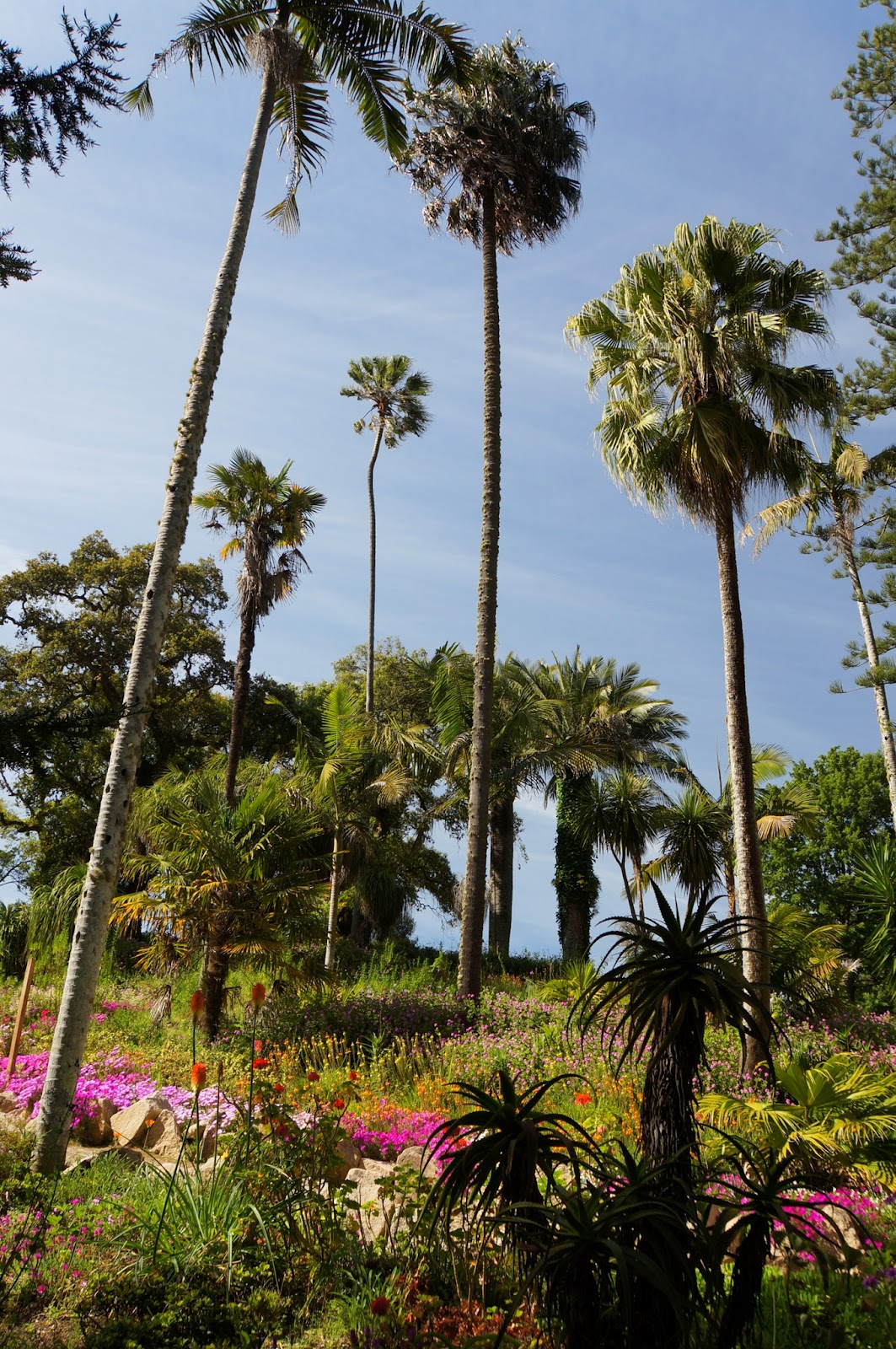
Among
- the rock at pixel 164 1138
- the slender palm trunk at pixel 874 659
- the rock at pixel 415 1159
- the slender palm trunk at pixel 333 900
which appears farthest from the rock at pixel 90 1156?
the slender palm trunk at pixel 874 659

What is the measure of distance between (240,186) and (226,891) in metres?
7.80

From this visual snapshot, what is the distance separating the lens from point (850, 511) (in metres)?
19.2

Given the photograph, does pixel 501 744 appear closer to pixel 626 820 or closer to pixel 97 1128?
pixel 626 820

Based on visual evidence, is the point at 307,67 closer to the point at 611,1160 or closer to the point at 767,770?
the point at 611,1160

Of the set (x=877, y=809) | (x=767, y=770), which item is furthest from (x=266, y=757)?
(x=877, y=809)

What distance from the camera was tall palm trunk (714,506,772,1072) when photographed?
1008cm

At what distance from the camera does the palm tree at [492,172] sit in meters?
13.9

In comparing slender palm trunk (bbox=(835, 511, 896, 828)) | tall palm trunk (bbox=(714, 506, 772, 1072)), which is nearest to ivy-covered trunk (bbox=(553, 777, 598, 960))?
slender palm trunk (bbox=(835, 511, 896, 828))

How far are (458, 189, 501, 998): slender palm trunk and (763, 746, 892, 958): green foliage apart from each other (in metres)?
10.0

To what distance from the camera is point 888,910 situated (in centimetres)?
1563

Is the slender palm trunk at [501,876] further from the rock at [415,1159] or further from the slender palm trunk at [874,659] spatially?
the rock at [415,1159]

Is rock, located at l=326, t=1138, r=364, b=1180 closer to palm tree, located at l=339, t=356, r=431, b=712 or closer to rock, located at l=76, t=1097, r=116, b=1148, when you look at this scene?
rock, located at l=76, t=1097, r=116, b=1148

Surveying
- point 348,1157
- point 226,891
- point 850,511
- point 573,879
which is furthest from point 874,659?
point 348,1157

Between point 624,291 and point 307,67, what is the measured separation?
5243 mm
